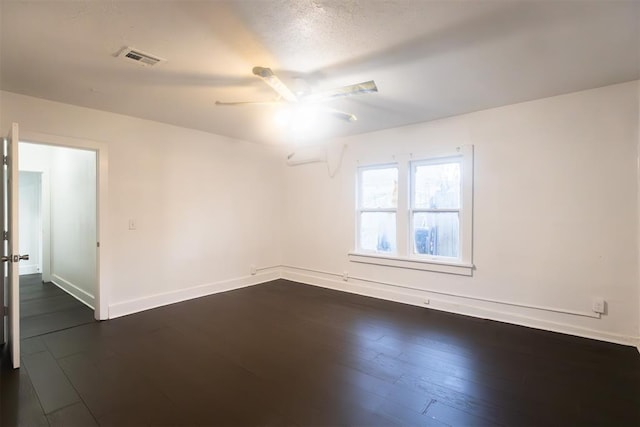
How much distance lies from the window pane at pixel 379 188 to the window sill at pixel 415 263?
0.77 metres

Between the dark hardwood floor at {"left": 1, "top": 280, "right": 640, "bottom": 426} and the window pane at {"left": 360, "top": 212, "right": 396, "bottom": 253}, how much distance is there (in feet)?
4.10

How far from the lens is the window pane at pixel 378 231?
4.52 meters

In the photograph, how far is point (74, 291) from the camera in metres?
4.55

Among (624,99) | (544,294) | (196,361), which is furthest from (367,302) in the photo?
(624,99)

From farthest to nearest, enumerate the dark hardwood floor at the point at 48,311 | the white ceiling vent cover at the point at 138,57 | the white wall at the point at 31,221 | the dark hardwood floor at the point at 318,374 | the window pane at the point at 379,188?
1. the white wall at the point at 31,221
2. the window pane at the point at 379,188
3. the dark hardwood floor at the point at 48,311
4. the white ceiling vent cover at the point at 138,57
5. the dark hardwood floor at the point at 318,374

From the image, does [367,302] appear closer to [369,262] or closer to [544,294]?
[369,262]

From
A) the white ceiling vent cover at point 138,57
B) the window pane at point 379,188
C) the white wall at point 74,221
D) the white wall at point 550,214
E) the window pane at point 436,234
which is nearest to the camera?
Result: the white ceiling vent cover at point 138,57

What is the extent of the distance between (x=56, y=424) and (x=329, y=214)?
13.0 ft

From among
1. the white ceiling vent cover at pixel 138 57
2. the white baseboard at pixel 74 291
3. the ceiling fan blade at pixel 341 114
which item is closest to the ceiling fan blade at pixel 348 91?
the ceiling fan blade at pixel 341 114

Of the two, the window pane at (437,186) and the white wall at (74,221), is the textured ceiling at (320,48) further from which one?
the white wall at (74,221)

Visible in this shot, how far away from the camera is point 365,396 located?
210cm

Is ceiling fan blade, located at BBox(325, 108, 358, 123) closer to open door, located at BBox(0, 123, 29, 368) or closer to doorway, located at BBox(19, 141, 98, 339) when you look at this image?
open door, located at BBox(0, 123, 29, 368)

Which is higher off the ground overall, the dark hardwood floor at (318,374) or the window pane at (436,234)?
the window pane at (436,234)

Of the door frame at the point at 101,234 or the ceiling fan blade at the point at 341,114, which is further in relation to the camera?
the door frame at the point at 101,234
